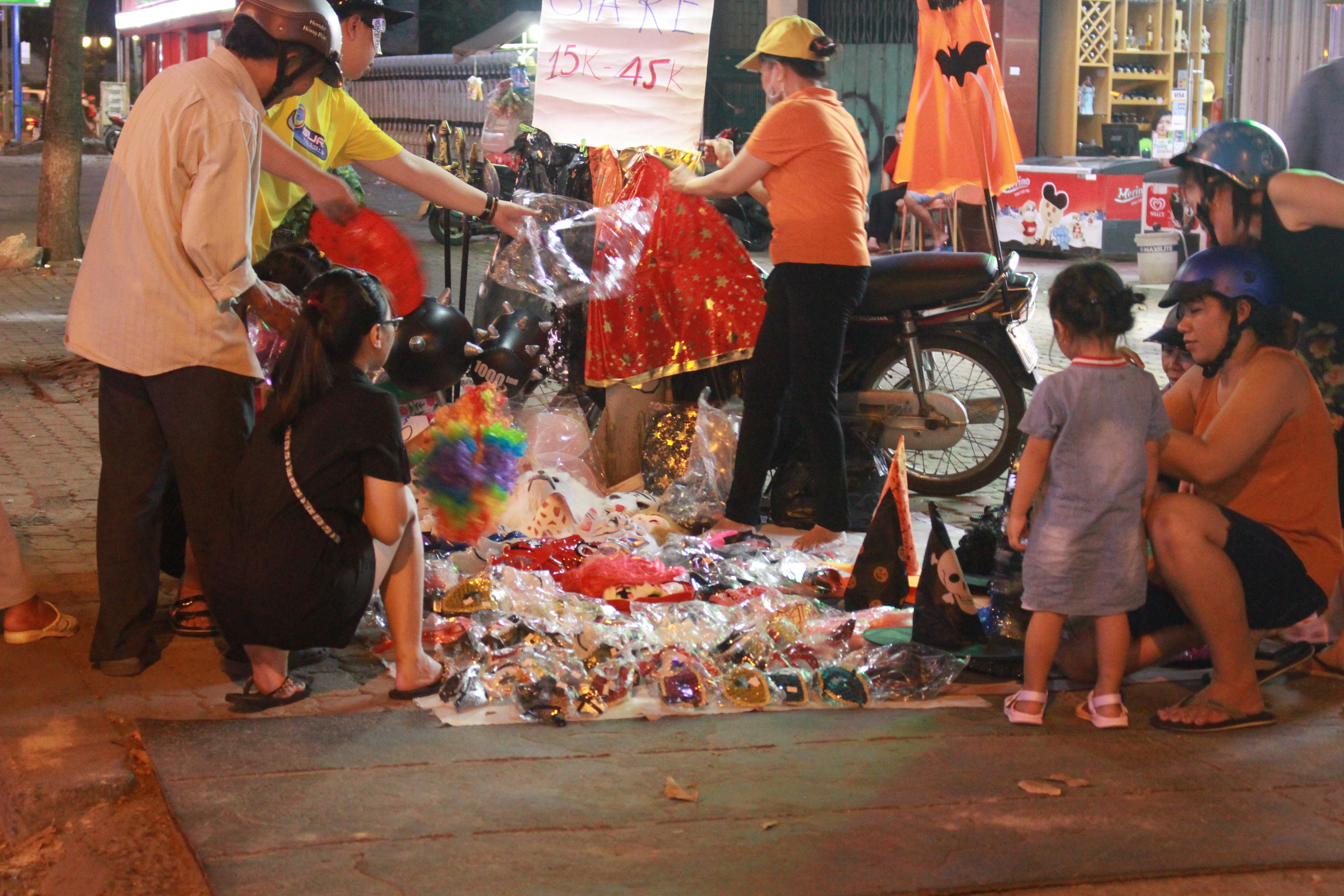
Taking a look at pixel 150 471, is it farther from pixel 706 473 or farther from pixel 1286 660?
pixel 1286 660

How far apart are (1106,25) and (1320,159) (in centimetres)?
1401

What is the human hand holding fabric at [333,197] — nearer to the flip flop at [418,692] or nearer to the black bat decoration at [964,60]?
the flip flop at [418,692]

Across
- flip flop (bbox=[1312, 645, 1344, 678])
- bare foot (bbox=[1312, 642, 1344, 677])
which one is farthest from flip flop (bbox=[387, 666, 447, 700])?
flip flop (bbox=[1312, 645, 1344, 678])

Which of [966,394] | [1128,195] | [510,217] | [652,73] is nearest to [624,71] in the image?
[652,73]

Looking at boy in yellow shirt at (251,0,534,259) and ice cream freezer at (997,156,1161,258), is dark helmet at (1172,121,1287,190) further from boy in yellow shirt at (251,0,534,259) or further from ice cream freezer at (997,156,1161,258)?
ice cream freezer at (997,156,1161,258)

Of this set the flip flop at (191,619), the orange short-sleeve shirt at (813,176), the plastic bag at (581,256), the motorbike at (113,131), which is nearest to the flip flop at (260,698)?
the flip flop at (191,619)

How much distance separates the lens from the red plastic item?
455 centimetres

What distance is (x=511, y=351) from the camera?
5.43m

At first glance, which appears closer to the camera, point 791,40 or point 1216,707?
point 1216,707

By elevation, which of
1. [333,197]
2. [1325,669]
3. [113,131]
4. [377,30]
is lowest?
[1325,669]

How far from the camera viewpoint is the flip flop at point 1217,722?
135 inches

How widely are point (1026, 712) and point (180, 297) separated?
2449 millimetres

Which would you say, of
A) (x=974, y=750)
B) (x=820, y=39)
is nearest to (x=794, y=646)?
(x=974, y=750)

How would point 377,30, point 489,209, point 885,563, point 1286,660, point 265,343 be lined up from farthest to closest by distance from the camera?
1. point 489,209
2. point 377,30
3. point 265,343
4. point 885,563
5. point 1286,660
